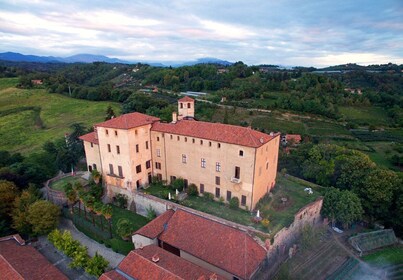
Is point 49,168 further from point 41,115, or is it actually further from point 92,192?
point 41,115

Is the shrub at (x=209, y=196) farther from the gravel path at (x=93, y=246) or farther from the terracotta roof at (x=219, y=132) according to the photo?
the gravel path at (x=93, y=246)

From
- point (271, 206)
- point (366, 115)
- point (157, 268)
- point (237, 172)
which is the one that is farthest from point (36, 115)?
point (366, 115)

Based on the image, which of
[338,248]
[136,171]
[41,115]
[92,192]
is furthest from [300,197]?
[41,115]

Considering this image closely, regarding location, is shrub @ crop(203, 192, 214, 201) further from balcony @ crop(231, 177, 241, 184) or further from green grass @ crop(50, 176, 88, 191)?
green grass @ crop(50, 176, 88, 191)

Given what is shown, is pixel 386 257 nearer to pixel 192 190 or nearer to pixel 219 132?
pixel 192 190

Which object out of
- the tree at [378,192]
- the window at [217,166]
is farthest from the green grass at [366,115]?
the window at [217,166]

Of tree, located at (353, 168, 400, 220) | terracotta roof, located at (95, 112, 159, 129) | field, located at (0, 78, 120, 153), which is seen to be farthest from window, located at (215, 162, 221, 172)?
field, located at (0, 78, 120, 153)
